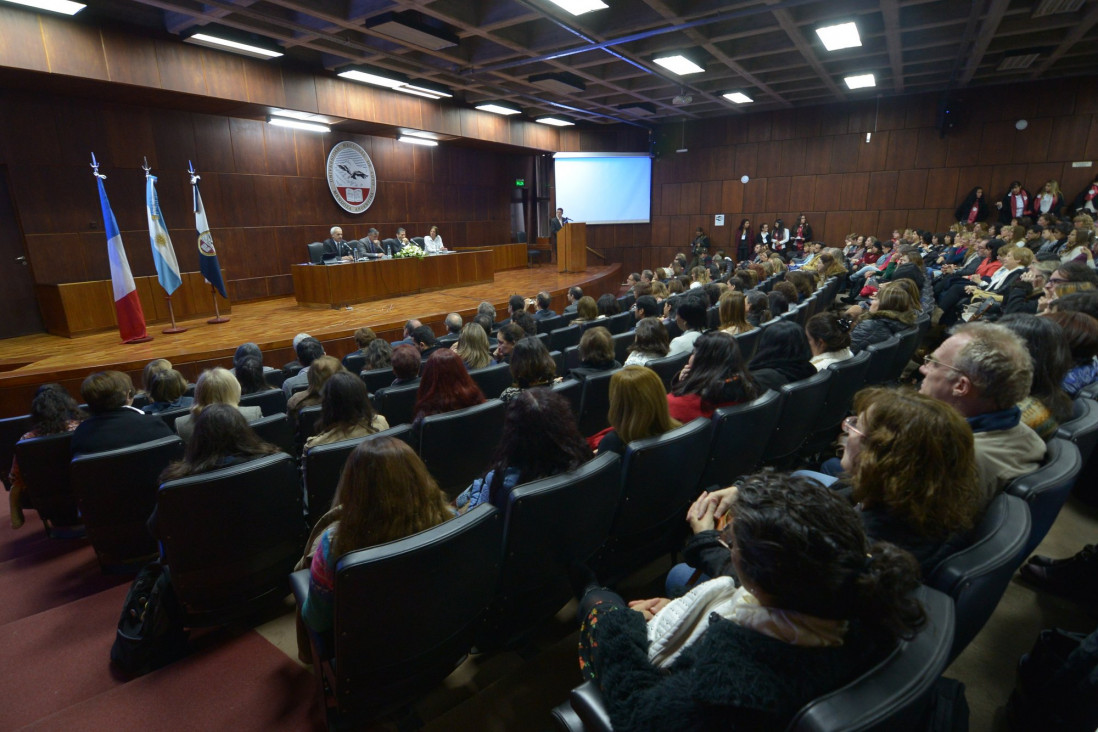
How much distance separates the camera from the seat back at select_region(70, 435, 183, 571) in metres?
2.15

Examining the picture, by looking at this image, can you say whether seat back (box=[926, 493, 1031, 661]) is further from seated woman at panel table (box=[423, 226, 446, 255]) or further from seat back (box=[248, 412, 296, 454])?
seated woman at panel table (box=[423, 226, 446, 255])

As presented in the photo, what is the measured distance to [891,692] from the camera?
0.77 m

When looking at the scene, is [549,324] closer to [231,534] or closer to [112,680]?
[231,534]

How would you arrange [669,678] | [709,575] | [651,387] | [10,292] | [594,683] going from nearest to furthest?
1. [669,678]
2. [594,683]
3. [709,575]
4. [651,387]
5. [10,292]

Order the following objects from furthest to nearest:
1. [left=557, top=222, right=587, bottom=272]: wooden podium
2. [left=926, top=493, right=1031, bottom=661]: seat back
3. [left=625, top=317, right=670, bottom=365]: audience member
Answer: [left=557, top=222, right=587, bottom=272]: wooden podium → [left=625, top=317, right=670, bottom=365]: audience member → [left=926, top=493, right=1031, bottom=661]: seat back

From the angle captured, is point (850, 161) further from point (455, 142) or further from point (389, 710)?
point (389, 710)

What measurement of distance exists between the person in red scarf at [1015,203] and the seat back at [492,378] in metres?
11.0

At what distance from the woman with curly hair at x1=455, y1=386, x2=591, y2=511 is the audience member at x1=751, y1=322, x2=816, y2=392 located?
4.34ft

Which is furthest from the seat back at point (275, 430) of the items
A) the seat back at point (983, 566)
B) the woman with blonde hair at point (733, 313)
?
the woman with blonde hair at point (733, 313)

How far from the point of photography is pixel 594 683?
3.46 feet

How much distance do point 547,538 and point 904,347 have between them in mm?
3347

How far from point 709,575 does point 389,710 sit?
0.99 metres

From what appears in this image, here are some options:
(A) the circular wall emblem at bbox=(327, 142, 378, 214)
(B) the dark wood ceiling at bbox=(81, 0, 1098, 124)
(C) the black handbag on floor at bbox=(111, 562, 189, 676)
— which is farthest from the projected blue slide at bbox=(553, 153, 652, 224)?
(C) the black handbag on floor at bbox=(111, 562, 189, 676)

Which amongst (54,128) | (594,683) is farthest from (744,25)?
(54,128)
